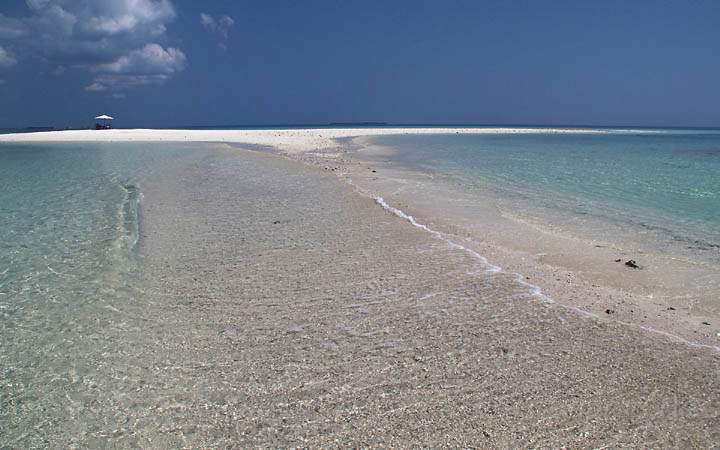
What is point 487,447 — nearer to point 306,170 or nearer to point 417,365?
point 417,365

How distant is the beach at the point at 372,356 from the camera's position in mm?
3725

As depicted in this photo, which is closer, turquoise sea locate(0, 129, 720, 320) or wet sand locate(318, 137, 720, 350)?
wet sand locate(318, 137, 720, 350)

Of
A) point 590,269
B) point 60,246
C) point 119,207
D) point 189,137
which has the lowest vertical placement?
point 590,269

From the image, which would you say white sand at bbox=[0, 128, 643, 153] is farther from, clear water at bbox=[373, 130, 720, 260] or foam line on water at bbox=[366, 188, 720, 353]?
foam line on water at bbox=[366, 188, 720, 353]

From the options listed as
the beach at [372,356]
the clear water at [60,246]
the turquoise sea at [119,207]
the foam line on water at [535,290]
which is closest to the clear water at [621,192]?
the turquoise sea at [119,207]

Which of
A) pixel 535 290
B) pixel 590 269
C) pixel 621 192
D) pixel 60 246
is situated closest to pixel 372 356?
pixel 535 290

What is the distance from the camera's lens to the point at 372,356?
4.79 metres

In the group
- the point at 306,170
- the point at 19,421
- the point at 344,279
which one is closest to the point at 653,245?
the point at 344,279

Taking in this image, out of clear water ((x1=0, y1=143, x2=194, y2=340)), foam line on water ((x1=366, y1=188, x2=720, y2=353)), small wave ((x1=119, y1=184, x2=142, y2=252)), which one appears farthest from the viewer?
small wave ((x1=119, y1=184, x2=142, y2=252))

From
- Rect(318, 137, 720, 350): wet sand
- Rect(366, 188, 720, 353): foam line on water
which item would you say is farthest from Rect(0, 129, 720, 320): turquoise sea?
Rect(366, 188, 720, 353): foam line on water

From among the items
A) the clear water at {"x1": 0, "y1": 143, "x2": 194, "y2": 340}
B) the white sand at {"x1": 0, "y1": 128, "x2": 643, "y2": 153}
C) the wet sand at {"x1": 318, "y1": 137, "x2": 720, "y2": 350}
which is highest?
the white sand at {"x1": 0, "y1": 128, "x2": 643, "y2": 153}

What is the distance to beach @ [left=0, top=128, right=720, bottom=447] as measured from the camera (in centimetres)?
372

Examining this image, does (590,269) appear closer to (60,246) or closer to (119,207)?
(60,246)

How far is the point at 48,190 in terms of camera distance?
15523 mm
